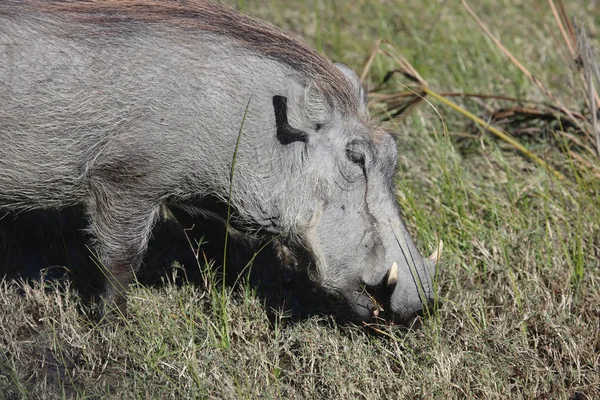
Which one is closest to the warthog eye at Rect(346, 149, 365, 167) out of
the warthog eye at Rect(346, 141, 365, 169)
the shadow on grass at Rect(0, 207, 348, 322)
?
the warthog eye at Rect(346, 141, 365, 169)

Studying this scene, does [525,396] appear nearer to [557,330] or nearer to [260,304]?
[557,330]

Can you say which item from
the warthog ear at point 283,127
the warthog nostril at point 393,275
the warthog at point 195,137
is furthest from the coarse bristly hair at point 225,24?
the warthog nostril at point 393,275

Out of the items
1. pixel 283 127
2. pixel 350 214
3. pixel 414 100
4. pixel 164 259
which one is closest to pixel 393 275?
pixel 350 214

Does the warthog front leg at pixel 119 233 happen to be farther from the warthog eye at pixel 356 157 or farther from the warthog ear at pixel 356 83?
the warthog ear at pixel 356 83

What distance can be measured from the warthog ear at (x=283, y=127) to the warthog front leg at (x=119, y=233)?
0.48m

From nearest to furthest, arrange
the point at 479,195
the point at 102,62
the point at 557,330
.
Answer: the point at 102,62 → the point at 557,330 → the point at 479,195

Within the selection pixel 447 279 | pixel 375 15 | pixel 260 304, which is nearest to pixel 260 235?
pixel 260 304

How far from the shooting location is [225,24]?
2750 millimetres

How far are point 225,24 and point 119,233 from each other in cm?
78

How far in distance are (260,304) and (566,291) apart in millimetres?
1129

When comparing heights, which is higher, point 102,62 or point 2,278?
point 102,62

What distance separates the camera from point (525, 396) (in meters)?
2.65

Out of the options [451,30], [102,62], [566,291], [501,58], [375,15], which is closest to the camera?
[102,62]

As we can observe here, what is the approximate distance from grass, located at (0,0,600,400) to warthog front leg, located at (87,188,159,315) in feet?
0.28
